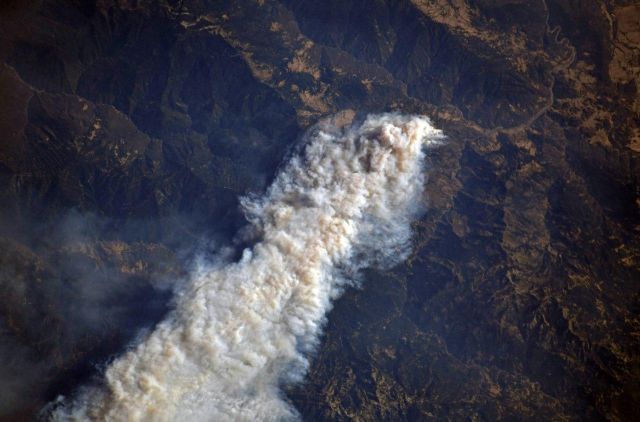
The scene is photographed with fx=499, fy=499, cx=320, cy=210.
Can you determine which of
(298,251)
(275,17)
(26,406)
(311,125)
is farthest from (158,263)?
(275,17)

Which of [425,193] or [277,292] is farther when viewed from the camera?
[425,193]

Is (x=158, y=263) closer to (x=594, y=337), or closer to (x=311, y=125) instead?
(x=311, y=125)

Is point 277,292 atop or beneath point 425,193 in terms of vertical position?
beneath

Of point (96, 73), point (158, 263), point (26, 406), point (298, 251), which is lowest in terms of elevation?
point (26, 406)
